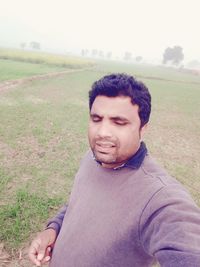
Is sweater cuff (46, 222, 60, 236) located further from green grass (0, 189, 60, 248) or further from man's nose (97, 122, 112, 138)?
green grass (0, 189, 60, 248)

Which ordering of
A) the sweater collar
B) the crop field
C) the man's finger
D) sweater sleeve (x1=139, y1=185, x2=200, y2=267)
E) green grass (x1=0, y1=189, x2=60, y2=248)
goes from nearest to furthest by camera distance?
1. sweater sleeve (x1=139, y1=185, x2=200, y2=267)
2. the sweater collar
3. the man's finger
4. green grass (x1=0, y1=189, x2=60, y2=248)
5. the crop field

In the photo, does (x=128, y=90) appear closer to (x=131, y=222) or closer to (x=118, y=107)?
(x=118, y=107)

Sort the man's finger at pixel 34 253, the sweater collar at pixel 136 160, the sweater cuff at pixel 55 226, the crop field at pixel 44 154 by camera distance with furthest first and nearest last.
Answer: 1. the crop field at pixel 44 154
2. the sweater cuff at pixel 55 226
3. the man's finger at pixel 34 253
4. the sweater collar at pixel 136 160

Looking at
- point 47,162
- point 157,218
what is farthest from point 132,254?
point 47,162

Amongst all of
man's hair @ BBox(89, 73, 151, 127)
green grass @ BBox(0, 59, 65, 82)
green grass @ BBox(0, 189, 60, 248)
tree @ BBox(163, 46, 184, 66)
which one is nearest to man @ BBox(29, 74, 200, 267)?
man's hair @ BBox(89, 73, 151, 127)

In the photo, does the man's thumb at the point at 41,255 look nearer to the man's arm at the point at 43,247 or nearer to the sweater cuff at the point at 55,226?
the man's arm at the point at 43,247

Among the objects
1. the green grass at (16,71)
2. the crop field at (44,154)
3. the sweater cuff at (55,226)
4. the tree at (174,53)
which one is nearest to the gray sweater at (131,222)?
the sweater cuff at (55,226)

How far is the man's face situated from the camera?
62.6 inches

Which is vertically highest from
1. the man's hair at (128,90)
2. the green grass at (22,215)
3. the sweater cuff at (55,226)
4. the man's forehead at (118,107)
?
the man's hair at (128,90)

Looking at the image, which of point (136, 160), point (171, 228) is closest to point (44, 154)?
point (136, 160)

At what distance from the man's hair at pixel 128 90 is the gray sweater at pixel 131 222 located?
29 centimetres

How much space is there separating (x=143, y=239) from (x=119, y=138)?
560mm

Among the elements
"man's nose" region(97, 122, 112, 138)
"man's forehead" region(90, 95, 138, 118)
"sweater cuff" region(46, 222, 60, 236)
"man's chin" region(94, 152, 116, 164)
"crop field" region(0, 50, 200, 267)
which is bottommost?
"crop field" region(0, 50, 200, 267)

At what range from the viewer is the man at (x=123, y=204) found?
126 cm
